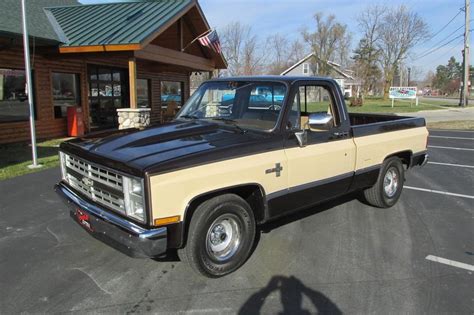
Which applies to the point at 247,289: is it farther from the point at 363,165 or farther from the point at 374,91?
the point at 374,91

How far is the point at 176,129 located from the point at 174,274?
1.50 meters

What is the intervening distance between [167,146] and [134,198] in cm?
63

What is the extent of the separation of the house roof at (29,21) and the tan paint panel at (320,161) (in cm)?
915

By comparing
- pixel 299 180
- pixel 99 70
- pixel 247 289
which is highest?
pixel 99 70

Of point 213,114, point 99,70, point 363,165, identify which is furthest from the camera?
point 99,70

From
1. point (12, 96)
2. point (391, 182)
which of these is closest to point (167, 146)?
point (391, 182)

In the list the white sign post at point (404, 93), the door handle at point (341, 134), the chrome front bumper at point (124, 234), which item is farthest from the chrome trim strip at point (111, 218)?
the white sign post at point (404, 93)

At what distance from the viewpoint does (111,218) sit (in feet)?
11.7

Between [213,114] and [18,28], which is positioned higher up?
[18,28]

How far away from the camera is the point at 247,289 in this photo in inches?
145

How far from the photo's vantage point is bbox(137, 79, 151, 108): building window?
19031mm

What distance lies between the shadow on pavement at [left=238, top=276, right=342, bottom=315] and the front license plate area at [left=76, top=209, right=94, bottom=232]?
1.59m

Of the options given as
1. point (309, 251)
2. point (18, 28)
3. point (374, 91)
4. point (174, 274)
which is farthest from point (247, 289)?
point (374, 91)

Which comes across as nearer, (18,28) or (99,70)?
(18,28)
